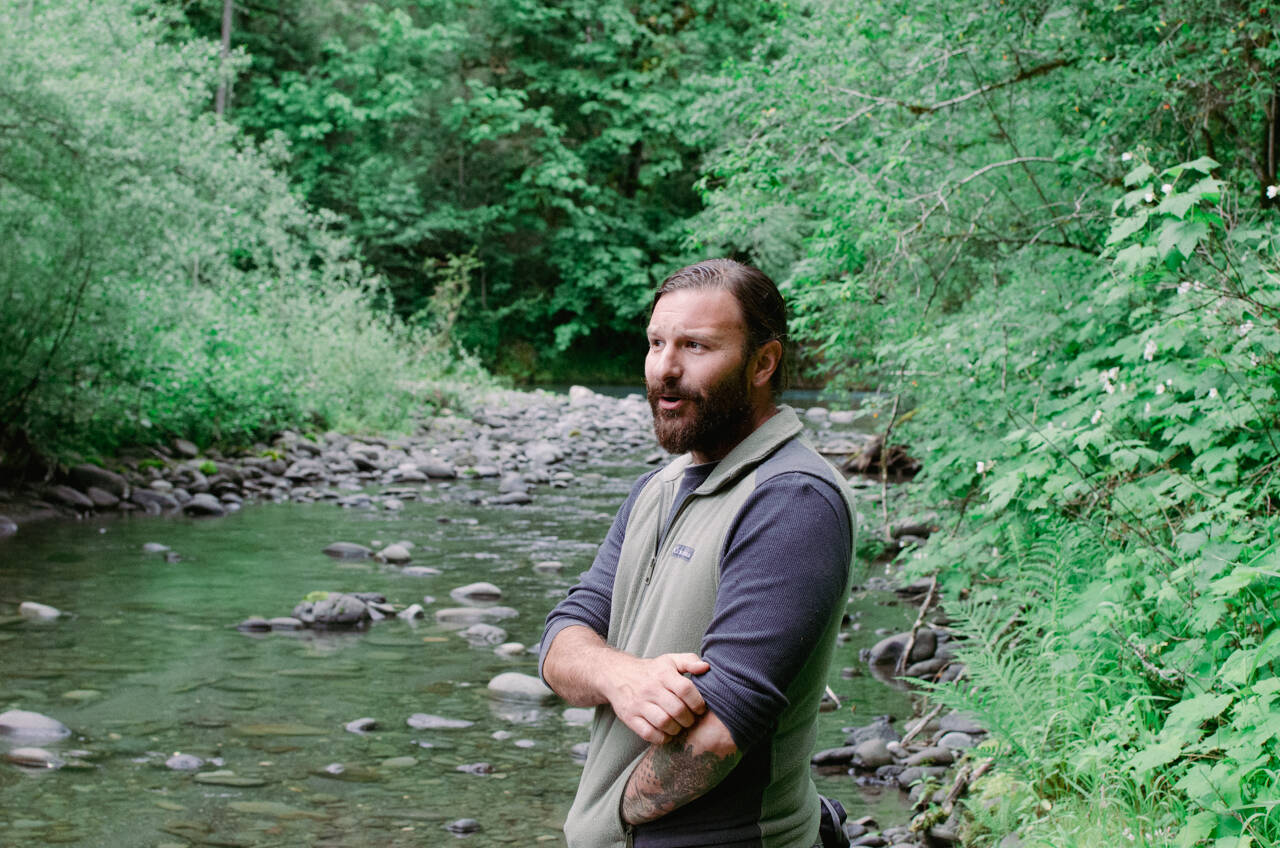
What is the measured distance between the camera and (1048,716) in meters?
4.12

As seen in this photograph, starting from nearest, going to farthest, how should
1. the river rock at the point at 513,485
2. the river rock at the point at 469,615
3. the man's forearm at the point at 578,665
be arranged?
the man's forearm at the point at 578,665
the river rock at the point at 469,615
the river rock at the point at 513,485

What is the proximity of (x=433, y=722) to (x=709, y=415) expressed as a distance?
13.7 ft

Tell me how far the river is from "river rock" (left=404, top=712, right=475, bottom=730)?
0.18 ft

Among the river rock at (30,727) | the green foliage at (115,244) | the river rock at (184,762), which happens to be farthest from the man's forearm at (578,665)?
the green foliage at (115,244)

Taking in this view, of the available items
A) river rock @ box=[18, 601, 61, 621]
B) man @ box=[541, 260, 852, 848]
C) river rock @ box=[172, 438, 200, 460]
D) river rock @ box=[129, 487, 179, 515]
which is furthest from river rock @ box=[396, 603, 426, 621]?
river rock @ box=[172, 438, 200, 460]

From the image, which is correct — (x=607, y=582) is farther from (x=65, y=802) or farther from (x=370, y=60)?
(x=370, y=60)

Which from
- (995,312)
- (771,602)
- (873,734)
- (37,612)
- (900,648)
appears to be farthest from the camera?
(37,612)

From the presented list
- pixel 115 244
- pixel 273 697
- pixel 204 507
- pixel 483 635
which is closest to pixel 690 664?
pixel 273 697

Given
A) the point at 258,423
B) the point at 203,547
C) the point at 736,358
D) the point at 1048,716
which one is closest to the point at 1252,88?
the point at 1048,716

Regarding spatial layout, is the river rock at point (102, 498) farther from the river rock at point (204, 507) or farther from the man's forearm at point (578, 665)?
the man's forearm at point (578, 665)

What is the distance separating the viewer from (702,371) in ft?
6.94

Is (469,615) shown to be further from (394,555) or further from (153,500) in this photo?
(153,500)

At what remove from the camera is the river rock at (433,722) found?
580 centimetres

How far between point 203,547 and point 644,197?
91.0ft
